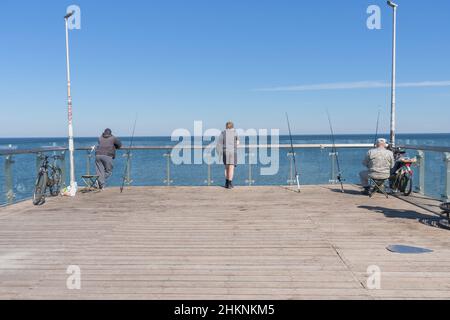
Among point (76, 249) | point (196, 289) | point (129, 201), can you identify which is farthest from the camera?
point (129, 201)

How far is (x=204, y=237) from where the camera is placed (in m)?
4.84

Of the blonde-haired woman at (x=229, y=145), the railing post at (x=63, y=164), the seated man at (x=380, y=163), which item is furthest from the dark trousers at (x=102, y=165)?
the seated man at (x=380, y=163)

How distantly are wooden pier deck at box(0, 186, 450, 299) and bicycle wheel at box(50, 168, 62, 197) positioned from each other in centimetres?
104

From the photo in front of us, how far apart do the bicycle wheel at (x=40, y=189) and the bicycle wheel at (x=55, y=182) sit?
57cm

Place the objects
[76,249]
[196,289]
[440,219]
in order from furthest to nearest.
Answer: [440,219]
[76,249]
[196,289]

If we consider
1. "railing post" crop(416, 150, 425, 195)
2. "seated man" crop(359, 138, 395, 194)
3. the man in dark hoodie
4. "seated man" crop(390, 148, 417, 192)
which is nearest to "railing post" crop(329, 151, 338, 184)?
"seated man" crop(390, 148, 417, 192)

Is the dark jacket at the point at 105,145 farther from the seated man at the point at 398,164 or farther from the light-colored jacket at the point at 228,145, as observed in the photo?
the seated man at the point at 398,164

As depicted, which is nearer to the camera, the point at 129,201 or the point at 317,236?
the point at 317,236

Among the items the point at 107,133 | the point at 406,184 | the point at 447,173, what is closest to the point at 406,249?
the point at 447,173
